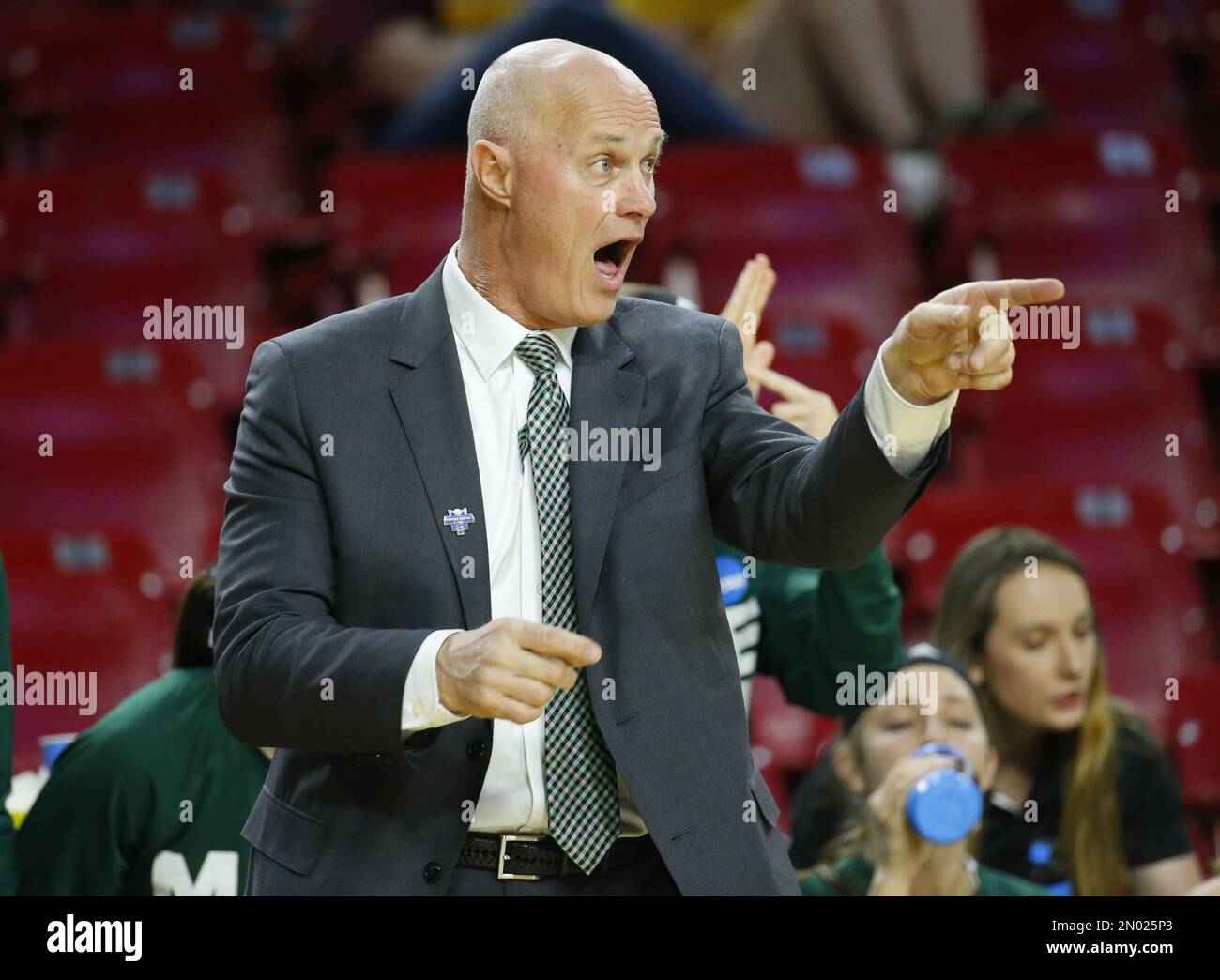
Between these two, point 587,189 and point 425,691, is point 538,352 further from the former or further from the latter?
point 425,691

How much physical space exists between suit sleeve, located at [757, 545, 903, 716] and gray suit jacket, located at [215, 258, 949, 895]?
65 cm

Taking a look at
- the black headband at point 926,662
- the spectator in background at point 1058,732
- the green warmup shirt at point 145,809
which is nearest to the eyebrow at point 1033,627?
the spectator in background at point 1058,732

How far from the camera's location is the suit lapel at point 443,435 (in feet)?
5.36

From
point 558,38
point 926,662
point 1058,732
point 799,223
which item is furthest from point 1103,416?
point 926,662

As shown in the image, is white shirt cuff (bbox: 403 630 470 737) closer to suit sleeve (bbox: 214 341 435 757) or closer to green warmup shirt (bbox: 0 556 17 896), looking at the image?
suit sleeve (bbox: 214 341 435 757)

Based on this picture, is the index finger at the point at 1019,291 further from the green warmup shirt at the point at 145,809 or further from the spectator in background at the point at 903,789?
the green warmup shirt at the point at 145,809

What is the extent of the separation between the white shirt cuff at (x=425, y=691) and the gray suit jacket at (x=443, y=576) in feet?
0.13

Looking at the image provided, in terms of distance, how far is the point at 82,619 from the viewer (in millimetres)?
3189

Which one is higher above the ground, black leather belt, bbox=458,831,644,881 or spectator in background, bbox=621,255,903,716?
spectator in background, bbox=621,255,903,716

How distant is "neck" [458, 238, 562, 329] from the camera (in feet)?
5.78

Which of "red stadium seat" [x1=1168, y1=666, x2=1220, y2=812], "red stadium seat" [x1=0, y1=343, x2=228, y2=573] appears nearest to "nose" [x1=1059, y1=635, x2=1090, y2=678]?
"red stadium seat" [x1=1168, y1=666, x2=1220, y2=812]

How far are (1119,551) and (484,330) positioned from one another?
7.14ft
